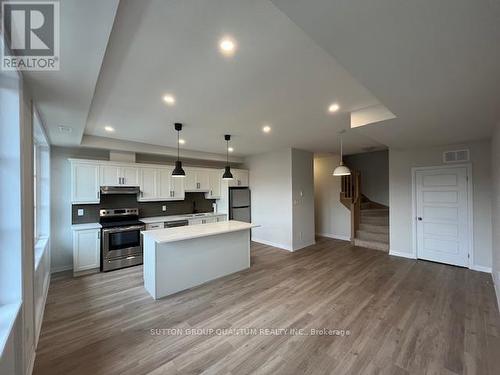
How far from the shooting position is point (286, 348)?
2.09m

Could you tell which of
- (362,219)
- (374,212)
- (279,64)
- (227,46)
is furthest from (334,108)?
(374,212)

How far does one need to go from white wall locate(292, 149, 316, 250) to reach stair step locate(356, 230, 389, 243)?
4.16 ft

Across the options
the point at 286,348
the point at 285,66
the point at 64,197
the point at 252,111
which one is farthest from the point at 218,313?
the point at 64,197

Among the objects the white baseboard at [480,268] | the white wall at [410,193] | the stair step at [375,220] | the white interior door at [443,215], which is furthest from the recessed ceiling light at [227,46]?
the stair step at [375,220]

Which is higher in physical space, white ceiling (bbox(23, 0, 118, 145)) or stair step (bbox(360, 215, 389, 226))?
white ceiling (bbox(23, 0, 118, 145))

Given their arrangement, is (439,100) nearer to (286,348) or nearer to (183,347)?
(286,348)

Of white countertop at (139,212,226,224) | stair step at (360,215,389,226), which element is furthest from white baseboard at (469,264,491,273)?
white countertop at (139,212,226,224)

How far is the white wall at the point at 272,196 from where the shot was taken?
5438 millimetres

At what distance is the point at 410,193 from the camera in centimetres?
472

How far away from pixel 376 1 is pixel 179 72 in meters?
1.59

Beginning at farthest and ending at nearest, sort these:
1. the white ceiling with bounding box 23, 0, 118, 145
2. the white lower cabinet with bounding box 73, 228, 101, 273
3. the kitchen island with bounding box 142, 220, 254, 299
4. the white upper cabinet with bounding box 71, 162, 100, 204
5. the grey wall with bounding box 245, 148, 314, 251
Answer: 1. the grey wall with bounding box 245, 148, 314, 251
2. the white upper cabinet with bounding box 71, 162, 100, 204
3. the white lower cabinet with bounding box 73, 228, 101, 273
4. the kitchen island with bounding box 142, 220, 254, 299
5. the white ceiling with bounding box 23, 0, 118, 145

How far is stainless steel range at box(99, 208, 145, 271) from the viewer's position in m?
4.06

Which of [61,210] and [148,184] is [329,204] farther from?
[61,210]

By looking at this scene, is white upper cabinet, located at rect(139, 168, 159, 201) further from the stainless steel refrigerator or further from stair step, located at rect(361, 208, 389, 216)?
stair step, located at rect(361, 208, 389, 216)
